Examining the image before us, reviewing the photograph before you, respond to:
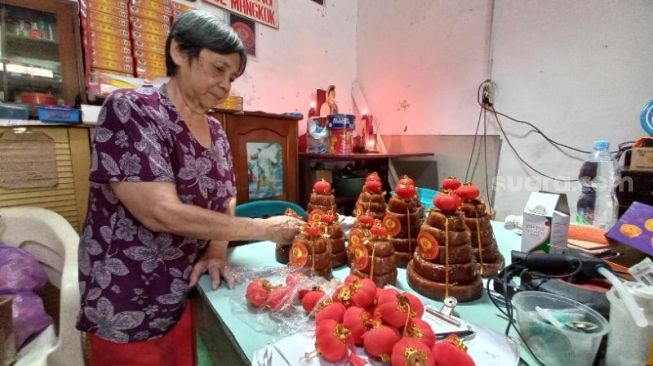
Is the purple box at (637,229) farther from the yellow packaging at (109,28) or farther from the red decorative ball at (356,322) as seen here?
the yellow packaging at (109,28)

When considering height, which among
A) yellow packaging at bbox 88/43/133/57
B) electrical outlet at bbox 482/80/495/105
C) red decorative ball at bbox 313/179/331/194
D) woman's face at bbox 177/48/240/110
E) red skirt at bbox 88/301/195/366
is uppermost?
yellow packaging at bbox 88/43/133/57

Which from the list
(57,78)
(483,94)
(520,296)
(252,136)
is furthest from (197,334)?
(483,94)

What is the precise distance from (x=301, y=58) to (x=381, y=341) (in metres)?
2.69

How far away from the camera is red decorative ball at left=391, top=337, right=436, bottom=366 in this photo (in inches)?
16.3

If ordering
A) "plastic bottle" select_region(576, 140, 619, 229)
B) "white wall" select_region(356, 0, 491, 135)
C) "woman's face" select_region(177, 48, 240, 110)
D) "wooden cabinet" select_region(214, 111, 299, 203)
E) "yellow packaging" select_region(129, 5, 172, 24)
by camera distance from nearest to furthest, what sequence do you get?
1. "woman's face" select_region(177, 48, 240, 110)
2. "plastic bottle" select_region(576, 140, 619, 229)
3. "yellow packaging" select_region(129, 5, 172, 24)
4. "wooden cabinet" select_region(214, 111, 299, 203)
5. "white wall" select_region(356, 0, 491, 135)

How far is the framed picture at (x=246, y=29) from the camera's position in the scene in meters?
2.25

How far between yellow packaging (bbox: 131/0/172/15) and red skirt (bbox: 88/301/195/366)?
67.9 inches

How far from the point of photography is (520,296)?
60cm

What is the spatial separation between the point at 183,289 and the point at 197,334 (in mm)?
156

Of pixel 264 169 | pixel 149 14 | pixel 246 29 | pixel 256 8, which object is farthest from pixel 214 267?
pixel 256 8

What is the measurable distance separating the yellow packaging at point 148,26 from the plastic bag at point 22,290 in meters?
1.27

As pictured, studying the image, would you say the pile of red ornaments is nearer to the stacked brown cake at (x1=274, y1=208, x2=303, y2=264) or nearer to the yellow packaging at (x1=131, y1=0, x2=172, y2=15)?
the stacked brown cake at (x1=274, y1=208, x2=303, y2=264)

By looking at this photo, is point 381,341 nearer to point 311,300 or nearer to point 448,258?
point 311,300

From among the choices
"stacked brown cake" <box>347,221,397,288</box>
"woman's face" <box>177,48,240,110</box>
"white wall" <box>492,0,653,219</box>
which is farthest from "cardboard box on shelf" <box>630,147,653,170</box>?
"woman's face" <box>177,48,240,110</box>
